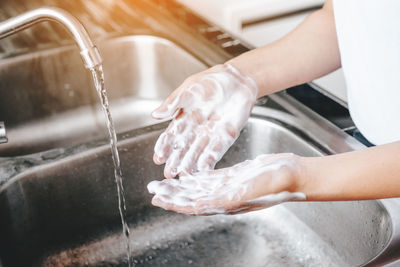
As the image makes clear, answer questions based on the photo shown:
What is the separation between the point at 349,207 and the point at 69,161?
534 millimetres

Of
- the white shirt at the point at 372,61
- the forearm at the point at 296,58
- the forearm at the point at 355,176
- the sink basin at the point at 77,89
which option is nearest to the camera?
the forearm at the point at 355,176

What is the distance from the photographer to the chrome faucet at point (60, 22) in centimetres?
67

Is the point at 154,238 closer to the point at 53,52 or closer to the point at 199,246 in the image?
the point at 199,246

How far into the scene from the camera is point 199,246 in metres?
0.96

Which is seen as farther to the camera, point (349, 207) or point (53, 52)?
point (53, 52)

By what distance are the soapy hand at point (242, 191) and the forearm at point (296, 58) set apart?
24 cm

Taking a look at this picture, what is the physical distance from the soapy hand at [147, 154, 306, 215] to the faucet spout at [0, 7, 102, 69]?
0.71 ft

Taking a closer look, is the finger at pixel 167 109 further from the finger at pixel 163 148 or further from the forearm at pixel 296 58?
the forearm at pixel 296 58

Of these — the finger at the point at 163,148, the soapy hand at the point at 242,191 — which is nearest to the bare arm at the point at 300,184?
the soapy hand at the point at 242,191

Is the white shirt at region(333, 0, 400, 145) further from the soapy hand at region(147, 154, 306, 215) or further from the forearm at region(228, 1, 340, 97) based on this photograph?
the soapy hand at region(147, 154, 306, 215)

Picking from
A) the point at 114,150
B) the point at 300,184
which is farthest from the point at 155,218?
the point at 300,184

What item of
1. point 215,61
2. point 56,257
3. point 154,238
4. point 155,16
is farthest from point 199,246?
point 155,16

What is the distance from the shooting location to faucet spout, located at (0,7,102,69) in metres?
0.67

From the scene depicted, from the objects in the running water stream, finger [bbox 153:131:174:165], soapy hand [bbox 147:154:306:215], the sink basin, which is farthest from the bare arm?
the sink basin
